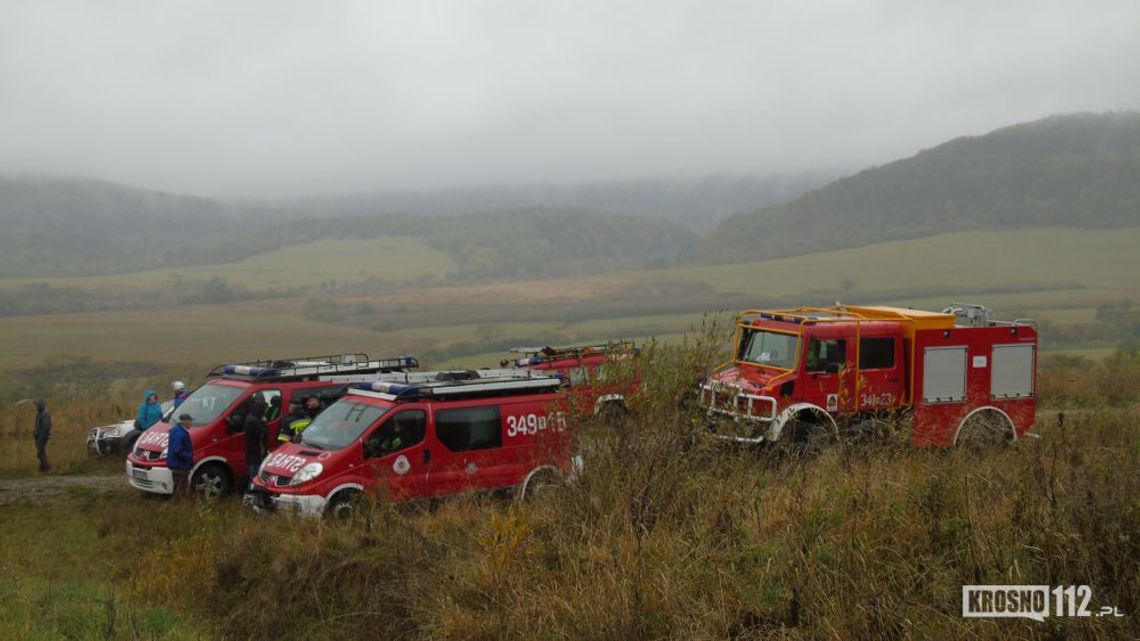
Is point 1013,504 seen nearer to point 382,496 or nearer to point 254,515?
point 382,496

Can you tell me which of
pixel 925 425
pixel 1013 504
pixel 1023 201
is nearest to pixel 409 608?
pixel 1013 504

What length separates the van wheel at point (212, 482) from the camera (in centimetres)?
1573

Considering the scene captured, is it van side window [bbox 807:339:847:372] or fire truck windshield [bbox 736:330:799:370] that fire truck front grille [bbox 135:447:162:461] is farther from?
van side window [bbox 807:339:847:372]

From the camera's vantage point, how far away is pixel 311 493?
12.9 m

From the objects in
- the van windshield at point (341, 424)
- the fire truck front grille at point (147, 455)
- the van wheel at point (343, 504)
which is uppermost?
the van windshield at point (341, 424)

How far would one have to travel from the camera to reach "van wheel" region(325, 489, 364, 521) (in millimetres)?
12613

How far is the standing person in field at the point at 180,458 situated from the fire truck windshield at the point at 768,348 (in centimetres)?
914

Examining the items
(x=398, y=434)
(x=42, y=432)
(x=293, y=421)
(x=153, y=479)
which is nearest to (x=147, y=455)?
(x=153, y=479)

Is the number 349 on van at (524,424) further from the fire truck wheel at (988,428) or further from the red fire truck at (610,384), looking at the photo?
the fire truck wheel at (988,428)

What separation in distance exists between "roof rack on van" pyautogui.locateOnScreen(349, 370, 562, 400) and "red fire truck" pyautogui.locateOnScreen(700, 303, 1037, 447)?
3286 millimetres

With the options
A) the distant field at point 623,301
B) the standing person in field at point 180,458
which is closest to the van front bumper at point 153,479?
the standing person in field at point 180,458

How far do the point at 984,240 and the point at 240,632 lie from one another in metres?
166

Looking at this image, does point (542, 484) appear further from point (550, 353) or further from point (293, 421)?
point (550, 353)

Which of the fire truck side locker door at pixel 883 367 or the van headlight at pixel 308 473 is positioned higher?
the fire truck side locker door at pixel 883 367
